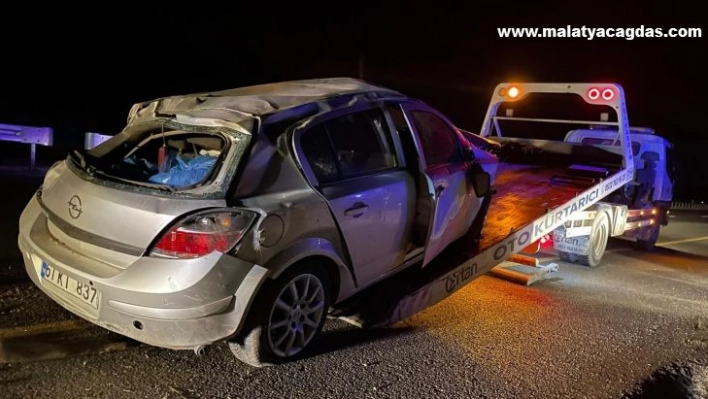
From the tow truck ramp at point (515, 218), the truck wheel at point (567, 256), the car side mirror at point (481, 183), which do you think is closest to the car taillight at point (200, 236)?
the tow truck ramp at point (515, 218)

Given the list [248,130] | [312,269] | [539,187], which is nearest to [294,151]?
[248,130]

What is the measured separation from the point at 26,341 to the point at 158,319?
133cm

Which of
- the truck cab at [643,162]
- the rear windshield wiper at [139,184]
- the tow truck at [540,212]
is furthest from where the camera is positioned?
the truck cab at [643,162]

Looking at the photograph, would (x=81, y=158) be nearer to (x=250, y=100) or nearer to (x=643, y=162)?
(x=250, y=100)

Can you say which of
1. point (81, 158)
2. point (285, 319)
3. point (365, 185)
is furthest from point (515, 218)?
point (81, 158)

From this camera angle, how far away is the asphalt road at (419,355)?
12.0 feet

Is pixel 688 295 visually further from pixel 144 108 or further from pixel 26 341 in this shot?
pixel 26 341

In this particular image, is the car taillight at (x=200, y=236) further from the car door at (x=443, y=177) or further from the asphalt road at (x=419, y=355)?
the car door at (x=443, y=177)

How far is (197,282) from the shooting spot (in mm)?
3307

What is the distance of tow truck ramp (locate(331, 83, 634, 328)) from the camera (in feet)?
15.3

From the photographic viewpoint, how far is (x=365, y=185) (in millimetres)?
4191

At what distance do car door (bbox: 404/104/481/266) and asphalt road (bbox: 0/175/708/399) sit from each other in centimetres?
76

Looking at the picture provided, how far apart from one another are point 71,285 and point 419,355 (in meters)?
2.39

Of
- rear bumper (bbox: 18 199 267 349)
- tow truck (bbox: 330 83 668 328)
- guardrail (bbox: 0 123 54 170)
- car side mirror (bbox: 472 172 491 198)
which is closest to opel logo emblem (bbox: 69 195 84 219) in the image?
rear bumper (bbox: 18 199 267 349)
